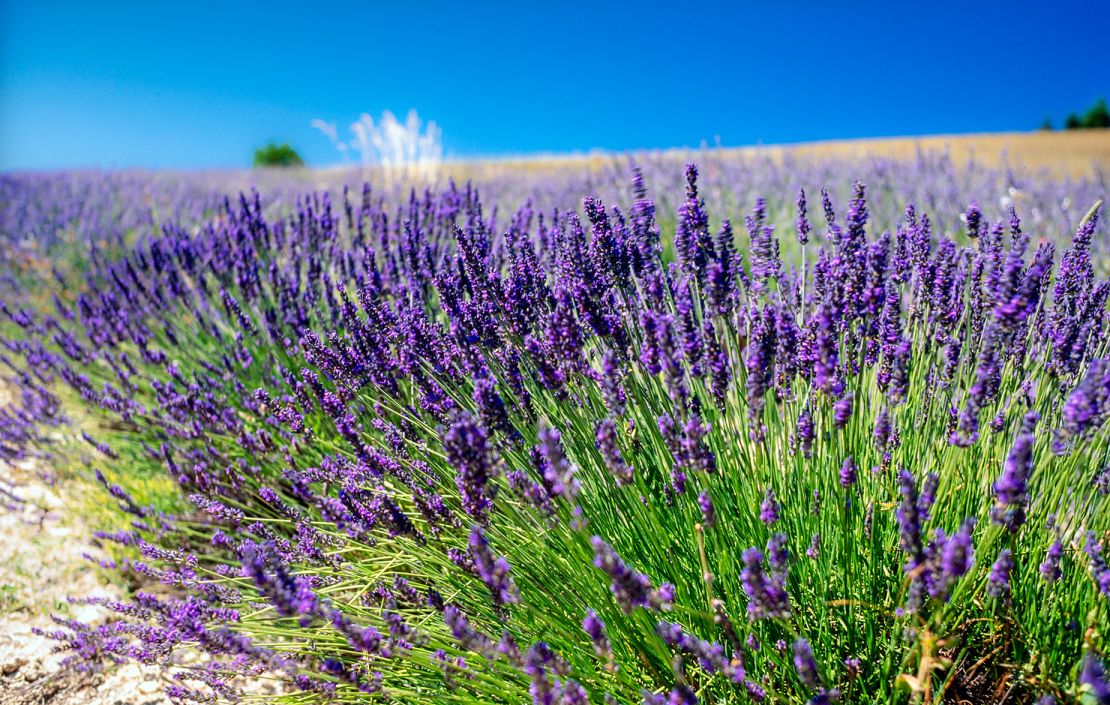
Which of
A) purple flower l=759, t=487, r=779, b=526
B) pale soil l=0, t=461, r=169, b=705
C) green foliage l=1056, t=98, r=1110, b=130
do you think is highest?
green foliage l=1056, t=98, r=1110, b=130

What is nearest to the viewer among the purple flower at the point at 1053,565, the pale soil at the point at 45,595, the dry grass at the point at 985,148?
A: the purple flower at the point at 1053,565

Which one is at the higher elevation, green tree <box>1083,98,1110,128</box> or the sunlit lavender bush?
green tree <box>1083,98,1110,128</box>

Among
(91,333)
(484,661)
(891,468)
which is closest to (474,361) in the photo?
(484,661)

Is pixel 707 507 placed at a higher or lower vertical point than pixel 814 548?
higher

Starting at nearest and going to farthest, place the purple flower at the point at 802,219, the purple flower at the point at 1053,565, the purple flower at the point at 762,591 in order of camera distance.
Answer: the purple flower at the point at 762,591, the purple flower at the point at 1053,565, the purple flower at the point at 802,219

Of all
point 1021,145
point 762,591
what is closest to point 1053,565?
point 762,591

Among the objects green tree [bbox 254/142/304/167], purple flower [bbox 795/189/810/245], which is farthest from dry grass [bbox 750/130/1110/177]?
green tree [bbox 254/142/304/167]

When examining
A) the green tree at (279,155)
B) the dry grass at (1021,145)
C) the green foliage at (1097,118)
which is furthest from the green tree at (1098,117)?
the green tree at (279,155)

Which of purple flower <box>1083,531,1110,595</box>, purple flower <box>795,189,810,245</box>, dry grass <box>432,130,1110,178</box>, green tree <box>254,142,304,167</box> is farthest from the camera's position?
green tree <box>254,142,304,167</box>

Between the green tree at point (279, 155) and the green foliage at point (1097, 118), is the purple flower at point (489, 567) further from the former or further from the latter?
the green foliage at point (1097, 118)

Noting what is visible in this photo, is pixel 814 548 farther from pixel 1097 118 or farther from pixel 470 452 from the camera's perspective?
pixel 1097 118

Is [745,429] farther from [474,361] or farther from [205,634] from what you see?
[205,634]

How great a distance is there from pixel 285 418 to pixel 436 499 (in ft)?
1.92

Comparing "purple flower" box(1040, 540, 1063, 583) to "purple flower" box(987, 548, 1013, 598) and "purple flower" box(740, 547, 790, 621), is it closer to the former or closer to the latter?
"purple flower" box(987, 548, 1013, 598)
